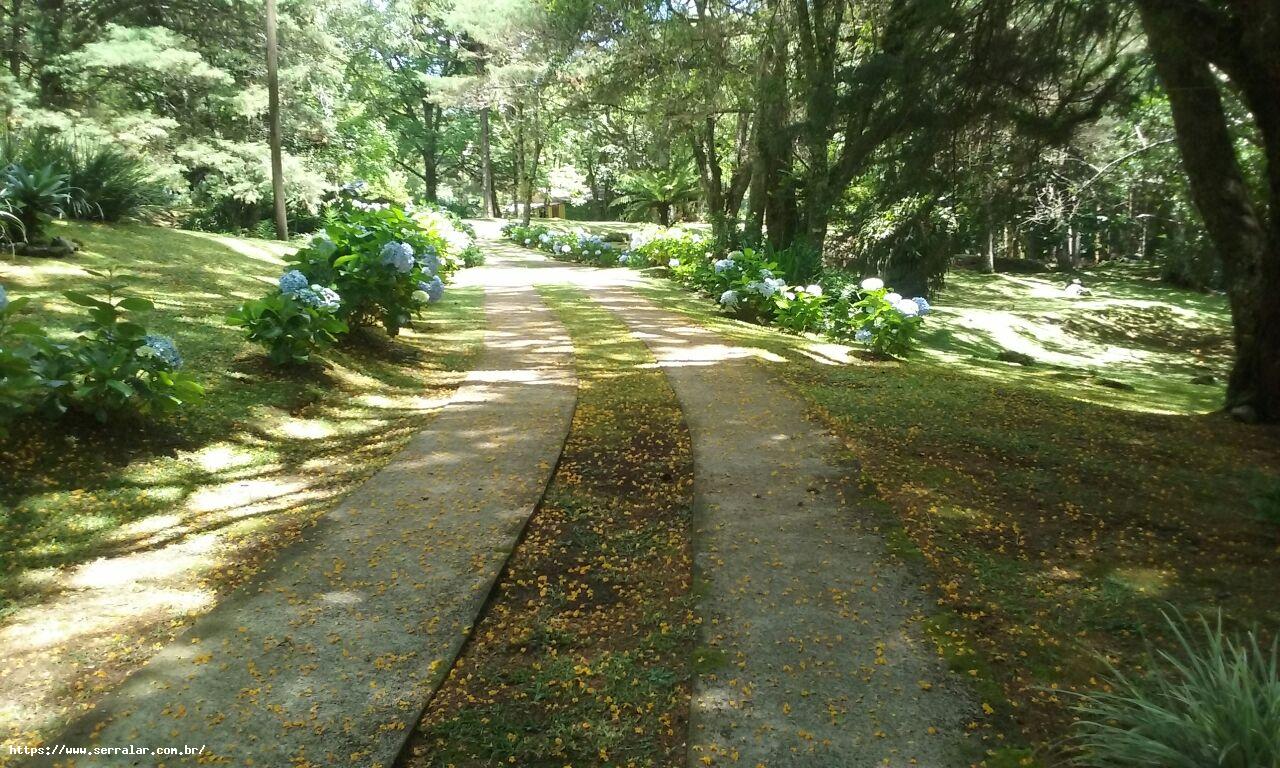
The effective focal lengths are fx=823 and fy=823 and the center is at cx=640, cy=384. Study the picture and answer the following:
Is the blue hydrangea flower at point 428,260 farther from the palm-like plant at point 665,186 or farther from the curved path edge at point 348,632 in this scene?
the palm-like plant at point 665,186

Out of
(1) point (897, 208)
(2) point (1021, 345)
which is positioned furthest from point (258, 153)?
(2) point (1021, 345)

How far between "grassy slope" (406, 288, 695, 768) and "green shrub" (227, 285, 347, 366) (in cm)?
239

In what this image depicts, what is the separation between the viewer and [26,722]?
8.00 feet

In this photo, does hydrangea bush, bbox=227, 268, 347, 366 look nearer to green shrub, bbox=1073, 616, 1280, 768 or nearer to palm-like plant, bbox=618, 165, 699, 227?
green shrub, bbox=1073, 616, 1280, 768

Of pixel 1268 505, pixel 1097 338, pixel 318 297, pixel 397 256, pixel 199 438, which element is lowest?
pixel 1268 505

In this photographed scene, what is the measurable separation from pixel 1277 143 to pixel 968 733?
5.23 metres

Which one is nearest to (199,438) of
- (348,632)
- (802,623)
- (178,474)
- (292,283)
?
(178,474)

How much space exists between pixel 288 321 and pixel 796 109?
5.59 m

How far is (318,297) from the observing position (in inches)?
241

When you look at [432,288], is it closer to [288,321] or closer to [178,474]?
[288,321]

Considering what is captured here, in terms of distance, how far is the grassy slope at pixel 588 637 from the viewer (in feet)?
8.04

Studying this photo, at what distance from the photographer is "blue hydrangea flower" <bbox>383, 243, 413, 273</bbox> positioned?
7.32 metres

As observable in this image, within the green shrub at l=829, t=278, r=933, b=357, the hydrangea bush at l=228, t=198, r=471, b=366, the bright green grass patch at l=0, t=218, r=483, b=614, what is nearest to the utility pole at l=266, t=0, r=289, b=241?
the bright green grass patch at l=0, t=218, r=483, b=614

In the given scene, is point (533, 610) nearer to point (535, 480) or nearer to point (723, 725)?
point (723, 725)
